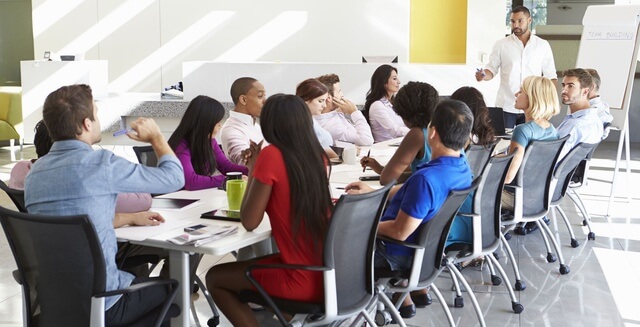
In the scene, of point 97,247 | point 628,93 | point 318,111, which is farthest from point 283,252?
point 628,93

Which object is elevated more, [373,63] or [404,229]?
[373,63]

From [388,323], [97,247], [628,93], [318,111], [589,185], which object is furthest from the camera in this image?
[589,185]

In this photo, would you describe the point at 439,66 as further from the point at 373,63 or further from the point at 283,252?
the point at 283,252

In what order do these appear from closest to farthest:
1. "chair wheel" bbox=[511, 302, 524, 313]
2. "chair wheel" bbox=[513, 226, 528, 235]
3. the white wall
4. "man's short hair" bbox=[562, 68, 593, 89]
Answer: "chair wheel" bbox=[511, 302, 524, 313], "man's short hair" bbox=[562, 68, 593, 89], "chair wheel" bbox=[513, 226, 528, 235], the white wall

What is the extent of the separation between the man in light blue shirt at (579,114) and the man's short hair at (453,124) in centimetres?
221

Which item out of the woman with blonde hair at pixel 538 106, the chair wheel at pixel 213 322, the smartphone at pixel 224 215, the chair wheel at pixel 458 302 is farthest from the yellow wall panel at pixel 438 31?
the smartphone at pixel 224 215

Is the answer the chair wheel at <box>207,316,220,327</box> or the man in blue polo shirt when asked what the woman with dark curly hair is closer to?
the man in blue polo shirt

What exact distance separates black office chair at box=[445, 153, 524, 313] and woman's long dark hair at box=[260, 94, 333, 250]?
0.99 meters

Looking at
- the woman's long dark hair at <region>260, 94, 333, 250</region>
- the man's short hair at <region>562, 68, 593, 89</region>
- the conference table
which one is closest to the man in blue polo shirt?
the woman's long dark hair at <region>260, 94, 333, 250</region>

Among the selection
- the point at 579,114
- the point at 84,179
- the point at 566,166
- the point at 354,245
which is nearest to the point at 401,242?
the point at 354,245

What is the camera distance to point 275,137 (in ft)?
9.19

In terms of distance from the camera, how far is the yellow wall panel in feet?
35.7

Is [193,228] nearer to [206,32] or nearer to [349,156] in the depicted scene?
[349,156]

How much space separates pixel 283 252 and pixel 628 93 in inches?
193
